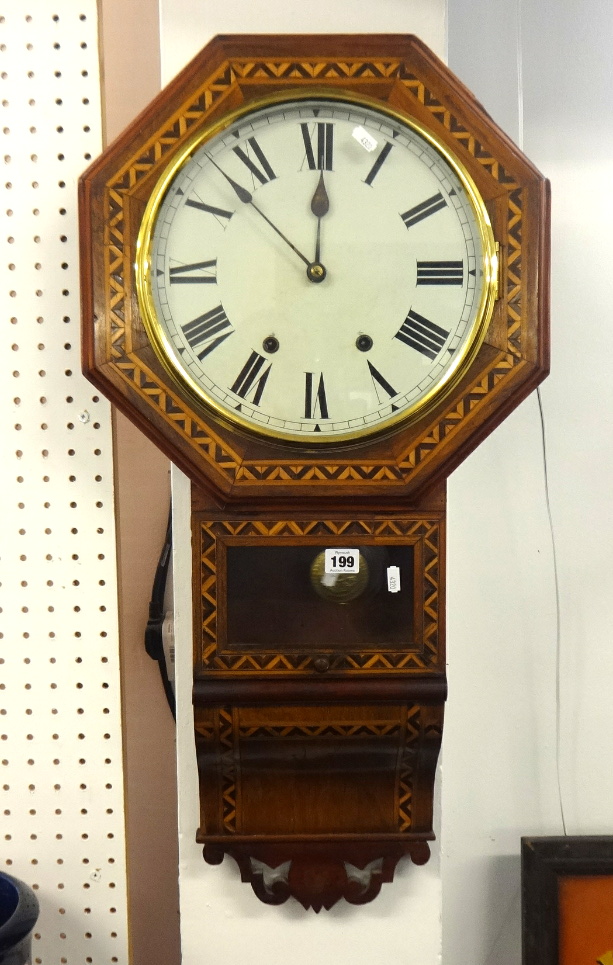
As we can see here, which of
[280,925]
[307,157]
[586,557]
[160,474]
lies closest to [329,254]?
[307,157]

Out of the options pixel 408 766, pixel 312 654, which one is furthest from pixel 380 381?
pixel 408 766

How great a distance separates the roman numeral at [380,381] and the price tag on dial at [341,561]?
17 centimetres

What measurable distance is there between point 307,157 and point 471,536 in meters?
0.59

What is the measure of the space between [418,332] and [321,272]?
0.12m

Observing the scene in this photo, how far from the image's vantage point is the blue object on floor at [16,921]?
0.84m

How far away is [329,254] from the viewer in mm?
768

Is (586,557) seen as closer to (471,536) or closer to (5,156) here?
(471,536)

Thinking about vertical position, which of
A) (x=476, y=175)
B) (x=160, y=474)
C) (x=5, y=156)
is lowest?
(x=160, y=474)

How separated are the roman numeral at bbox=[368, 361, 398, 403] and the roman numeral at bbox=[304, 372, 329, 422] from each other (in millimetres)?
52

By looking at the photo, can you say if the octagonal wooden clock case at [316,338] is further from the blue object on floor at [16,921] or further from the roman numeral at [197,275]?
the blue object on floor at [16,921]

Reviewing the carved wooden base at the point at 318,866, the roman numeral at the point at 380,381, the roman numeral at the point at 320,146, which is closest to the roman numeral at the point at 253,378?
the roman numeral at the point at 380,381

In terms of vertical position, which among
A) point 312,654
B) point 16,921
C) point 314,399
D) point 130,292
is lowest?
point 16,921

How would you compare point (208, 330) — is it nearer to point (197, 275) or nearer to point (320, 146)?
point (197, 275)

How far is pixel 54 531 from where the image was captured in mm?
1046
